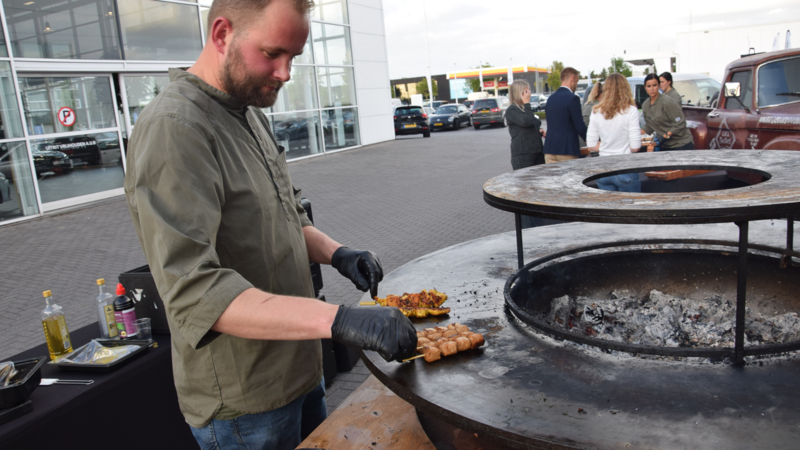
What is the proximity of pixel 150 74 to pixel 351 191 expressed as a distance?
18.8 feet

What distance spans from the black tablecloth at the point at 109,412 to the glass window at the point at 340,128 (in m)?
17.0

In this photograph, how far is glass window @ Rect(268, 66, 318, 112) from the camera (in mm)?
17375

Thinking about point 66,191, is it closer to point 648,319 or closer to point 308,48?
point 308,48

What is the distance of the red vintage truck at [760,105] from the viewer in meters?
6.30

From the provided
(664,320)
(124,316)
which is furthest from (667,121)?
(124,316)

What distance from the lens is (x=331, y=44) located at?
1948cm

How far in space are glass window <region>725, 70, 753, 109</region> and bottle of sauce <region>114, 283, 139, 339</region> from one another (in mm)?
7520

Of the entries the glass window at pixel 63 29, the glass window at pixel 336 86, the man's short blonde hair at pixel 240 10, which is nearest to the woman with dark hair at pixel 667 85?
the man's short blonde hair at pixel 240 10

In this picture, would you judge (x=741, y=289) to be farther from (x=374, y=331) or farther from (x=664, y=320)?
(x=374, y=331)

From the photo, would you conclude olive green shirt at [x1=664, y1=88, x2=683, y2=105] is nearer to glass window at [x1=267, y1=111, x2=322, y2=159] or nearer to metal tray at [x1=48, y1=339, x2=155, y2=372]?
metal tray at [x1=48, y1=339, x2=155, y2=372]

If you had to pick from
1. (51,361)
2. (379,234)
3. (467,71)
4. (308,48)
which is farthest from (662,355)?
(467,71)

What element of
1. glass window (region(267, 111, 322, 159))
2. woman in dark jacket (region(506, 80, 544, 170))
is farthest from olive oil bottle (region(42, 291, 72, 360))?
glass window (region(267, 111, 322, 159))

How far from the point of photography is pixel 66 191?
11523mm

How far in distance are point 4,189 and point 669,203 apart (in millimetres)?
11839
